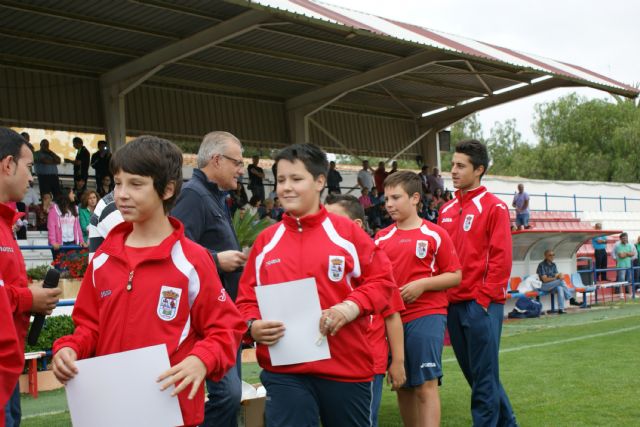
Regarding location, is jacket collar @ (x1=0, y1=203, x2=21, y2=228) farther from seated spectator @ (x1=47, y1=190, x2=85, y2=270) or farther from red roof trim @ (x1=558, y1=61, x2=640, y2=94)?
red roof trim @ (x1=558, y1=61, x2=640, y2=94)

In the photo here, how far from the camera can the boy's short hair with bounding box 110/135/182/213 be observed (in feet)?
11.9

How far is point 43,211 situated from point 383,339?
1589cm

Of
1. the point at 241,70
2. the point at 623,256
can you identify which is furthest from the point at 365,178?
the point at 623,256

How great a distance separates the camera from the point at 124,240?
373 centimetres

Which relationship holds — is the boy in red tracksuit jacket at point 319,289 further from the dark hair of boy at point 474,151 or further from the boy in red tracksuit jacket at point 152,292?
the dark hair of boy at point 474,151

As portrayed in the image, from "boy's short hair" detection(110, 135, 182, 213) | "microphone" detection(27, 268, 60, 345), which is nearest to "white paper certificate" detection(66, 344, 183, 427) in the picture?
"microphone" detection(27, 268, 60, 345)

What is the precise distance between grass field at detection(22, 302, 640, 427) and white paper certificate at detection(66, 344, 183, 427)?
16.7ft

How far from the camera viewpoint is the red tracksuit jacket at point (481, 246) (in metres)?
6.93

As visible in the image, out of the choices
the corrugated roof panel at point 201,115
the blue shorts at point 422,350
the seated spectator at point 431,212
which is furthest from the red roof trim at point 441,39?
the blue shorts at point 422,350

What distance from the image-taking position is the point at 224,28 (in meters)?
21.4

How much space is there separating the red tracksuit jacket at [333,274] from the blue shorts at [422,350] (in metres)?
2.02

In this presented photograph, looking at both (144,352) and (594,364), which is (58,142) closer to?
(594,364)

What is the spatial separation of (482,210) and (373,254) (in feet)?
8.80

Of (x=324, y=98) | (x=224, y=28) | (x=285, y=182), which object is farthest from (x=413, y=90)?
(x=285, y=182)
